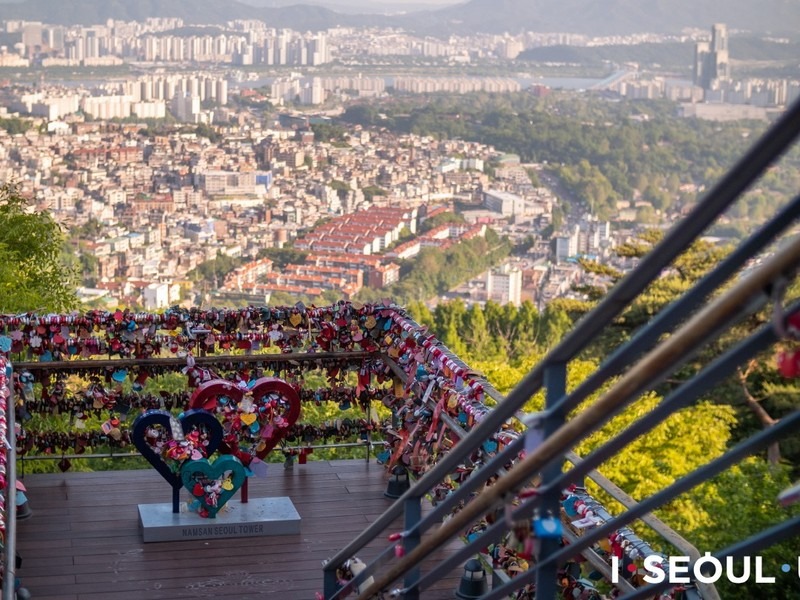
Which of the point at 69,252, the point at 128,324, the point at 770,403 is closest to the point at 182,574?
the point at 128,324

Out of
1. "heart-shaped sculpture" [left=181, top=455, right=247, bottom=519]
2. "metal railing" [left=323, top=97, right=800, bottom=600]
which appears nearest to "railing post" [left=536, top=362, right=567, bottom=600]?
"metal railing" [left=323, top=97, right=800, bottom=600]

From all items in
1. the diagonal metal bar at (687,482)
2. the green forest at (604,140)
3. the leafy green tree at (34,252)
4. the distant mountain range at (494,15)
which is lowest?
the green forest at (604,140)

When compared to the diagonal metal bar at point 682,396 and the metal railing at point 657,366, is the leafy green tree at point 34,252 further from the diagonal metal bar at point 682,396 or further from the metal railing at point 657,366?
the diagonal metal bar at point 682,396

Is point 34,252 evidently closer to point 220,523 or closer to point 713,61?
point 220,523

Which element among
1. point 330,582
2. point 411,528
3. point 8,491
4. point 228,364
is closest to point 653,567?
point 411,528

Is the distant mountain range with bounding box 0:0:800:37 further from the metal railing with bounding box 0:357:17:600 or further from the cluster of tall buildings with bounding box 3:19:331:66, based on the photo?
the metal railing with bounding box 0:357:17:600

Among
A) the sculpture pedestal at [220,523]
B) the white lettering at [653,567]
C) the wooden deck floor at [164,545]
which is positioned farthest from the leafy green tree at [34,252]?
the white lettering at [653,567]
